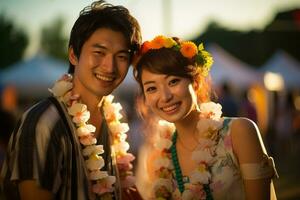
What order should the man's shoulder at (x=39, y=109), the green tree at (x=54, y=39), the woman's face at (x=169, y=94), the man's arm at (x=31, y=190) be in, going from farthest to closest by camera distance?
the green tree at (x=54, y=39), the woman's face at (x=169, y=94), the man's shoulder at (x=39, y=109), the man's arm at (x=31, y=190)

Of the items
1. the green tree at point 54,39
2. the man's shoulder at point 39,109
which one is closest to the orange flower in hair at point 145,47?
the man's shoulder at point 39,109

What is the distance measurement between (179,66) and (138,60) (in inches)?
12.1

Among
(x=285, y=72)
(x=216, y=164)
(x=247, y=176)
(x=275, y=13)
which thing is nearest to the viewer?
A: (x=247, y=176)

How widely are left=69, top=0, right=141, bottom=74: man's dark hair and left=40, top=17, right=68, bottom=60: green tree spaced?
224ft

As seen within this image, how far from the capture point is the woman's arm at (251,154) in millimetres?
3252

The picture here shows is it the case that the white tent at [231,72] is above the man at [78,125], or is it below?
below

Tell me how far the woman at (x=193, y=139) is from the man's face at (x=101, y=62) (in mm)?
271

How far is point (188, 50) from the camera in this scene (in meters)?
3.67

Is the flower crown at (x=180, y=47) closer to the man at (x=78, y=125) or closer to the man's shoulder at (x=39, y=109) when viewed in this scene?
the man at (x=78, y=125)

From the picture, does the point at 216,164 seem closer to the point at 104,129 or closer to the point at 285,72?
the point at 104,129

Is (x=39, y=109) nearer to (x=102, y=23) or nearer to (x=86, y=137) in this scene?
(x=86, y=137)

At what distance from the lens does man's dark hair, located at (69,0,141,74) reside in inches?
135

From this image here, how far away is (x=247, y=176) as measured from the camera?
3.27 m

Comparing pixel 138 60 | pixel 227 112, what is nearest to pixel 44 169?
pixel 138 60
